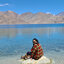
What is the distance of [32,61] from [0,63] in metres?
2.80

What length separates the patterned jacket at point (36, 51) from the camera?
8.58 m

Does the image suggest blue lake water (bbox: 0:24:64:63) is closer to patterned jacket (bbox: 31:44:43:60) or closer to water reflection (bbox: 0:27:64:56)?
water reflection (bbox: 0:27:64:56)

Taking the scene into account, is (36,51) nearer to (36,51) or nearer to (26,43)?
(36,51)

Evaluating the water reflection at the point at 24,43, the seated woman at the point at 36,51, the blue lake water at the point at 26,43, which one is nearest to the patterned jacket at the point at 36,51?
the seated woman at the point at 36,51

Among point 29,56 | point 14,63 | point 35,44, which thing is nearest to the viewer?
point 35,44

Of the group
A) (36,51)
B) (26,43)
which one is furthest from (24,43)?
(36,51)

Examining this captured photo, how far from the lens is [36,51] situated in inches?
344

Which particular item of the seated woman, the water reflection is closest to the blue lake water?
the water reflection

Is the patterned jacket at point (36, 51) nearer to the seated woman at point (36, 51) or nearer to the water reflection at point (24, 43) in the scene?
the seated woman at point (36, 51)

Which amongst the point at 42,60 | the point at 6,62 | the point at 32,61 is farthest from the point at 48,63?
the point at 6,62

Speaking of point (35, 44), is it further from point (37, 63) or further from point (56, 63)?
point (56, 63)

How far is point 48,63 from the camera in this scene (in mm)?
8773

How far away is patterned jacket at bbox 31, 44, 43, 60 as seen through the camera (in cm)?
858

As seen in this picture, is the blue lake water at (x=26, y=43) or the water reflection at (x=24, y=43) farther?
the water reflection at (x=24, y=43)
